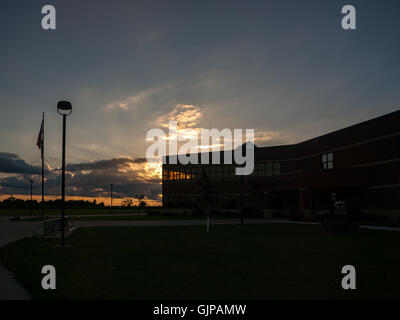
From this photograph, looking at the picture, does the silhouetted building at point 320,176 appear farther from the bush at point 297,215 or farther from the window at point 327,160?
the bush at point 297,215

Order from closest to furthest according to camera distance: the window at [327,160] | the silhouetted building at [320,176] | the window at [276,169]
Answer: the silhouetted building at [320,176] < the window at [327,160] < the window at [276,169]

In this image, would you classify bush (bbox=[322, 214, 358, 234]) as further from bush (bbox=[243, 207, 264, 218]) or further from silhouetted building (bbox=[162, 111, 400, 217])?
bush (bbox=[243, 207, 264, 218])

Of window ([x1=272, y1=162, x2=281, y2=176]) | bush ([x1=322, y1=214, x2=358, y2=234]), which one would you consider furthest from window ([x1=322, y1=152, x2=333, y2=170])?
bush ([x1=322, y1=214, x2=358, y2=234])

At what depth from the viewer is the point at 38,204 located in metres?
98.8

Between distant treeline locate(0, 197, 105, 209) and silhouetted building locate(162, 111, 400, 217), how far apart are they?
5083cm

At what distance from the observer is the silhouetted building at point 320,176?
3300cm

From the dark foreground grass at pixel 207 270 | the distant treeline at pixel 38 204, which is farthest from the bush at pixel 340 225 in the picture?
the distant treeline at pixel 38 204

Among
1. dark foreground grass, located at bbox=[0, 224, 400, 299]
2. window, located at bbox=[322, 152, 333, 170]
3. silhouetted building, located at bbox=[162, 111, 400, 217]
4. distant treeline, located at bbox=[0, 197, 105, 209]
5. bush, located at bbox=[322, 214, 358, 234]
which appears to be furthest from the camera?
distant treeline, located at bbox=[0, 197, 105, 209]

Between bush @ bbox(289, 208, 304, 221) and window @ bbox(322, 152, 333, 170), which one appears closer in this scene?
bush @ bbox(289, 208, 304, 221)

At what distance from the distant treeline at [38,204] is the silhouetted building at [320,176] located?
50.8 metres

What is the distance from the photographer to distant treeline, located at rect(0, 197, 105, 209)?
92375 millimetres
